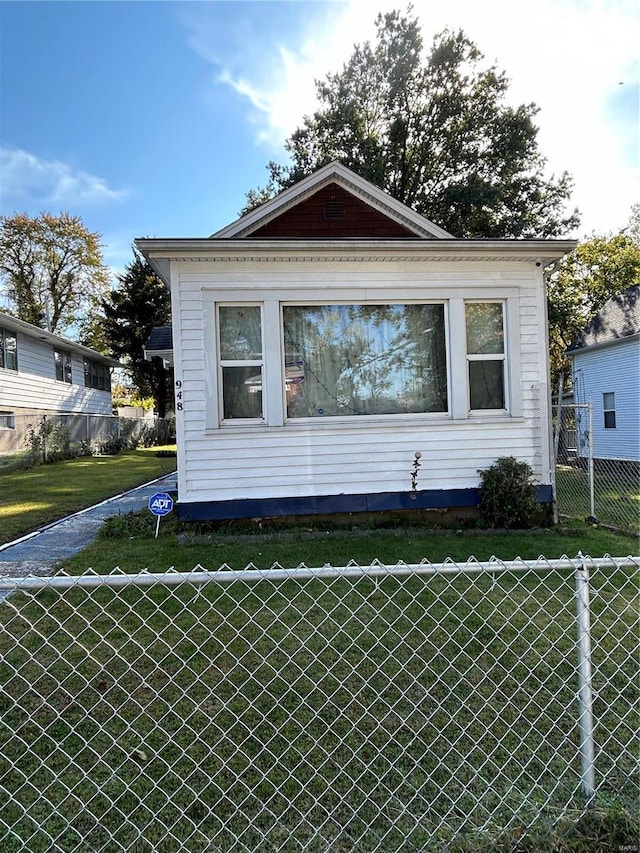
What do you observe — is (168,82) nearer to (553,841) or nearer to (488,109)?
(553,841)

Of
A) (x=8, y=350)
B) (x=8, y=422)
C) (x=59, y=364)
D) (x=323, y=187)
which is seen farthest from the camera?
(x=59, y=364)

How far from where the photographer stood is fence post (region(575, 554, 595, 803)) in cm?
181

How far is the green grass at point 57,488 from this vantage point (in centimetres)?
729

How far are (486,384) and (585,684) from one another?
5.38 m

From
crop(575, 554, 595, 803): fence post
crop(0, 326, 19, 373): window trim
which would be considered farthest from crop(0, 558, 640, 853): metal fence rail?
crop(0, 326, 19, 373): window trim

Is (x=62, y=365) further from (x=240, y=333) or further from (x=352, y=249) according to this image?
(x=352, y=249)

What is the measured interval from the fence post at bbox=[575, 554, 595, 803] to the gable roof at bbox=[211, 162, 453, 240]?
298 inches

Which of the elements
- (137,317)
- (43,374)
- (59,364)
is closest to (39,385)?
(43,374)

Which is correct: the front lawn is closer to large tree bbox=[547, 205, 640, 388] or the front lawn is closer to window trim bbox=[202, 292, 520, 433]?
window trim bbox=[202, 292, 520, 433]

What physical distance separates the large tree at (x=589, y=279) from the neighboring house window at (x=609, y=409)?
9563 mm

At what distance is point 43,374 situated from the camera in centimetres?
2034

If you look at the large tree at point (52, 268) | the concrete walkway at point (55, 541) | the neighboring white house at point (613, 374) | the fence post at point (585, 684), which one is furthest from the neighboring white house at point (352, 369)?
the large tree at point (52, 268)

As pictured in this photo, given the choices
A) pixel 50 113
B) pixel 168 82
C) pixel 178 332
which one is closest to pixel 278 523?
pixel 178 332

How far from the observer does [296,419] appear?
21.3ft
